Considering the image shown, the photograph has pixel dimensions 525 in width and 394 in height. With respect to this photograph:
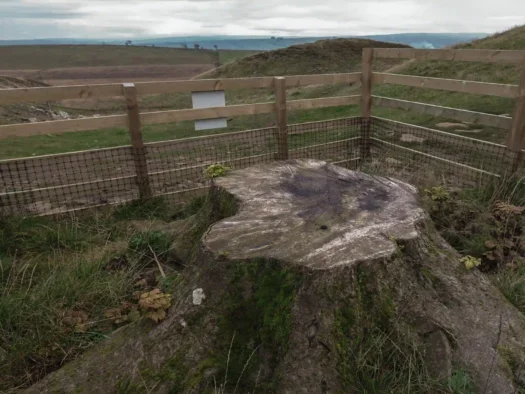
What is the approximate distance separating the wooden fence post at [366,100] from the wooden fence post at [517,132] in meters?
2.37

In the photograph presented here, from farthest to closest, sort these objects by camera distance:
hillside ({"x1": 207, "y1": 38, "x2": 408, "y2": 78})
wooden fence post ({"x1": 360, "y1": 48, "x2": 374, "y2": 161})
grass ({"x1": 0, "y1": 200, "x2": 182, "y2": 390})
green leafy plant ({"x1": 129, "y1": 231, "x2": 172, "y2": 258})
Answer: hillside ({"x1": 207, "y1": 38, "x2": 408, "y2": 78}) → wooden fence post ({"x1": 360, "y1": 48, "x2": 374, "y2": 161}) → green leafy plant ({"x1": 129, "y1": 231, "x2": 172, "y2": 258}) → grass ({"x1": 0, "y1": 200, "x2": 182, "y2": 390})

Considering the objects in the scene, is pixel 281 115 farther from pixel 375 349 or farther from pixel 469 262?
pixel 375 349

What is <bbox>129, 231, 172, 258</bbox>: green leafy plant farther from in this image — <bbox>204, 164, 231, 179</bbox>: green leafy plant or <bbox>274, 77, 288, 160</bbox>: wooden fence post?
<bbox>274, 77, 288, 160</bbox>: wooden fence post

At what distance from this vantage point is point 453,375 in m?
2.19

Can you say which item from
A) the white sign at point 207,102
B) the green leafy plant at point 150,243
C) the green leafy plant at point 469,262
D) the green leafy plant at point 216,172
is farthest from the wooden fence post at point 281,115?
the green leafy plant at point 469,262

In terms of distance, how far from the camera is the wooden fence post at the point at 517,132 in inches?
191

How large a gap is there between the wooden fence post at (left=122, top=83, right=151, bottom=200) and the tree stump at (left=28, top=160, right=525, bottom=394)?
9.69ft

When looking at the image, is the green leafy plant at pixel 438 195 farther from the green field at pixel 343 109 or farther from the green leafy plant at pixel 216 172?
the green field at pixel 343 109

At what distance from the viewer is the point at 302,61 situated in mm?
31203

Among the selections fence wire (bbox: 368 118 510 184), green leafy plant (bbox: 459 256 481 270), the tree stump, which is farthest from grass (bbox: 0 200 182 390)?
fence wire (bbox: 368 118 510 184)

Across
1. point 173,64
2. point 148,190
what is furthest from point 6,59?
point 148,190

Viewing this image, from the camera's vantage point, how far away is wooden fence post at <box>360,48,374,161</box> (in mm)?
6773

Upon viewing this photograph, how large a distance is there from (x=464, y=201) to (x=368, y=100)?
2.98 metres

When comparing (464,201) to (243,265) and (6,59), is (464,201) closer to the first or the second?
(243,265)
